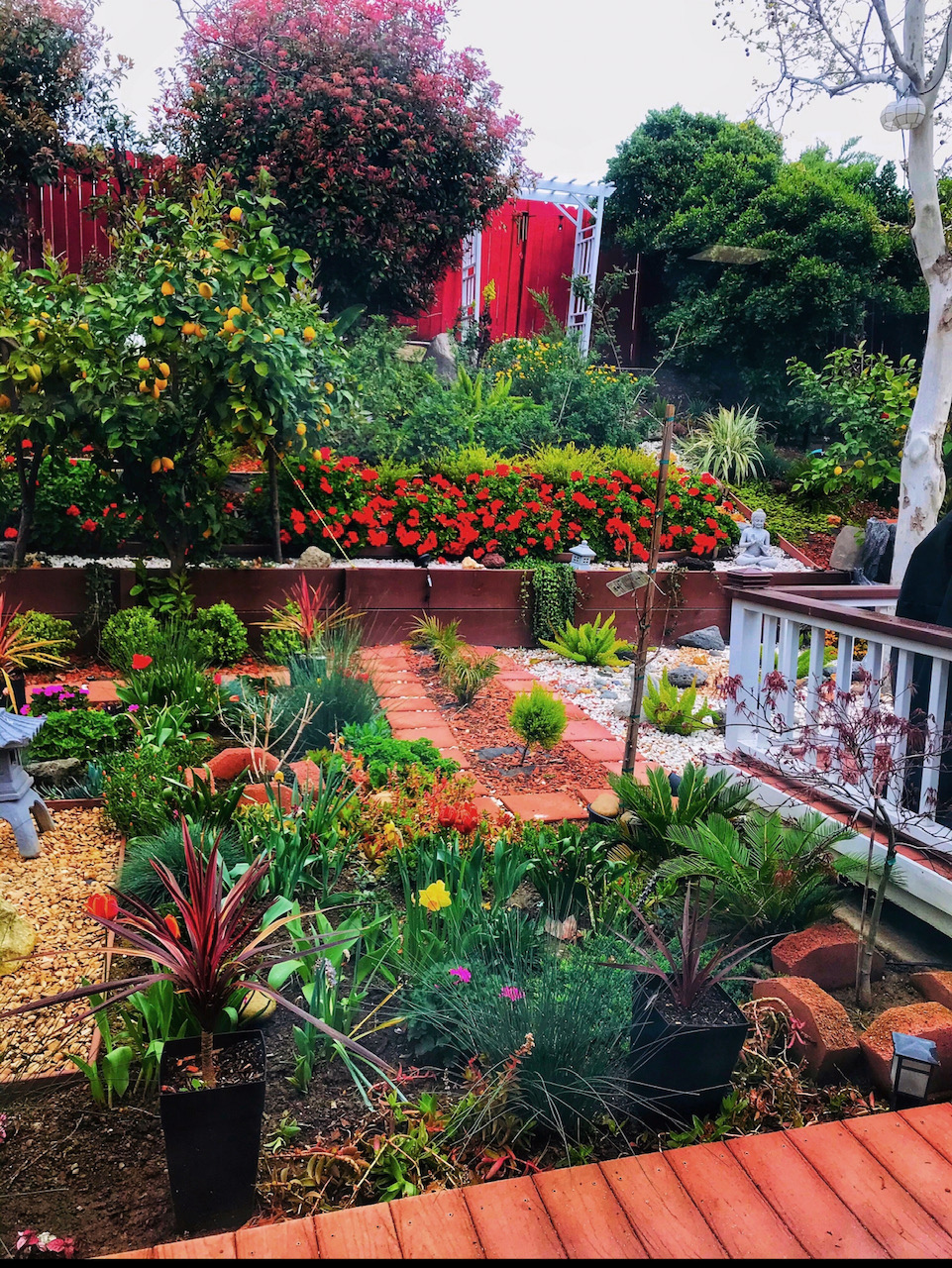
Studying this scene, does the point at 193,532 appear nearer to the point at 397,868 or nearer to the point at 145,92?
the point at 397,868

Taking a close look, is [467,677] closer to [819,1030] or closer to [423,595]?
[423,595]

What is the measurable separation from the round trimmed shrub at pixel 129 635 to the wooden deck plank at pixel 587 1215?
3.05m

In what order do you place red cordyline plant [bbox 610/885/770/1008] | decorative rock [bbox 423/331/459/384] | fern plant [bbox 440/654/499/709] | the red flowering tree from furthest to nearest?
decorative rock [bbox 423/331/459/384] < the red flowering tree < fern plant [bbox 440/654/499/709] < red cordyline plant [bbox 610/885/770/1008]

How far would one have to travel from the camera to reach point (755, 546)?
6215 millimetres

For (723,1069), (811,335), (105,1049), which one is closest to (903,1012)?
(723,1069)

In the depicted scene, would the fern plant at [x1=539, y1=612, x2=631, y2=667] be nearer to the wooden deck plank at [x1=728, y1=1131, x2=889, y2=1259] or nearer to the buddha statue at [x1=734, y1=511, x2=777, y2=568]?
the buddha statue at [x1=734, y1=511, x2=777, y2=568]

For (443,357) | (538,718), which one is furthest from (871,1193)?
(443,357)

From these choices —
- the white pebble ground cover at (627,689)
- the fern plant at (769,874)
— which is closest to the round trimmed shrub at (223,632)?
the white pebble ground cover at (627,689)

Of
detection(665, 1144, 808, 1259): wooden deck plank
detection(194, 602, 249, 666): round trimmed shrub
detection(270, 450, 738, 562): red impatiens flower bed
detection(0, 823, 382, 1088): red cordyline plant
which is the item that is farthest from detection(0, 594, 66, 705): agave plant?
detection(665, 1144, 808, 1259): wooden deck plank

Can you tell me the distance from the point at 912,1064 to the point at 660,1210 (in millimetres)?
658

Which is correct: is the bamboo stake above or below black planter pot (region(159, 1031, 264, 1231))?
above

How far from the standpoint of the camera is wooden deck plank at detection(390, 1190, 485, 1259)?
1376 mm

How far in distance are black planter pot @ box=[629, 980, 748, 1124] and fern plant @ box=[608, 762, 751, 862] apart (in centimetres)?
90

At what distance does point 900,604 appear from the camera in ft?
9.18
